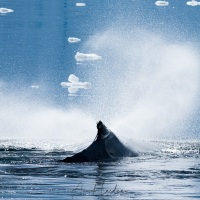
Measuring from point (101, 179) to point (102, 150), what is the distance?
1104 cm

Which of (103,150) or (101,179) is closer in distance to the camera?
(101,179)

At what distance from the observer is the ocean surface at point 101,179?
26.2 metres

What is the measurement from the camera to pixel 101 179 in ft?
105

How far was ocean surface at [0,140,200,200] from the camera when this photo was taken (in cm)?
2617

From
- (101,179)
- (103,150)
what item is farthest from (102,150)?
(101,179)

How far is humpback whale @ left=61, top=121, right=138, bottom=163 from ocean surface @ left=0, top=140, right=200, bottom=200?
892 mm

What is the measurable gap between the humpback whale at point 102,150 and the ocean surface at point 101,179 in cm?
89

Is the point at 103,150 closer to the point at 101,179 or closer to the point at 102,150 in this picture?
the point at 102,150

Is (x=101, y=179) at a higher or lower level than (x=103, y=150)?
lower

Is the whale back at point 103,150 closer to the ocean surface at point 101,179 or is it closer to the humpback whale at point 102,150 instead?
the humpback whale at point 102,150

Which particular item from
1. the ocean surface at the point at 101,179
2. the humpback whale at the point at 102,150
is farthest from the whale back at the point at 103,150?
the ocean surface at the point at 101,179

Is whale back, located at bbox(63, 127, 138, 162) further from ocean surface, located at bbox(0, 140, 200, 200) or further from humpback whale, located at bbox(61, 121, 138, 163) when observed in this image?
ocean surface, located at bbox(0, 140, 200, 200)

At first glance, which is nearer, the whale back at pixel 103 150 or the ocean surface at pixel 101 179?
the ocean surface at pixel 101 179

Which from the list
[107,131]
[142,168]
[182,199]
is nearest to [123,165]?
[142,168]
